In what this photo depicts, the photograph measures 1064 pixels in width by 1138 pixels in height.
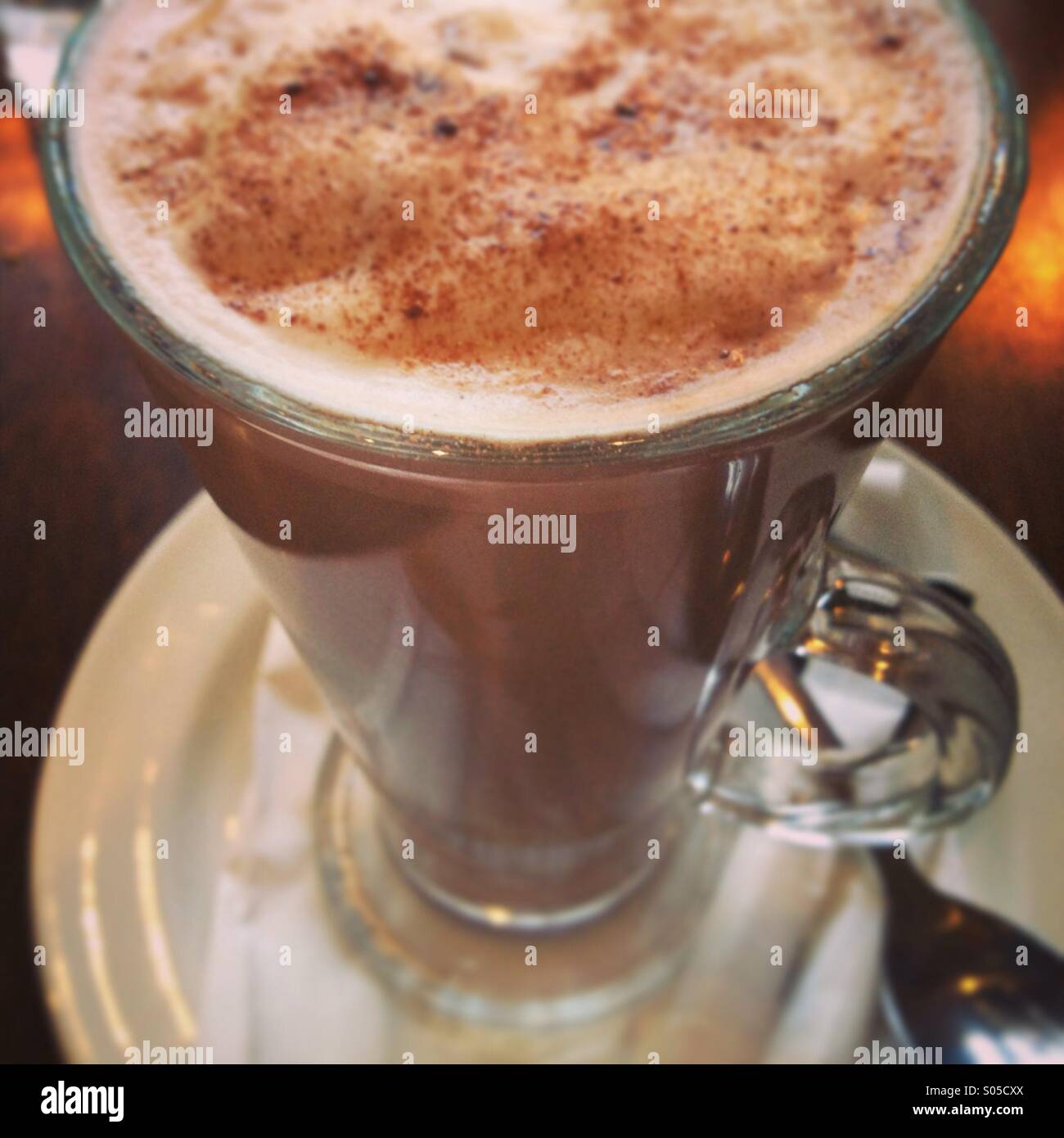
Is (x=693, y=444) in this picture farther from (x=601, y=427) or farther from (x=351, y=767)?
(x=351, y=767)

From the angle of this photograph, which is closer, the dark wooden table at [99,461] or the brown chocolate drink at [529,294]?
the brown chocolate drink at [529,294]

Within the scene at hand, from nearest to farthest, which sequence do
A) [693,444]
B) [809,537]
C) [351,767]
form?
[693,444]
[809,537]
[351,767]

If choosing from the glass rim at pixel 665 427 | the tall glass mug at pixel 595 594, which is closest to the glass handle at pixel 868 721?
the tall glass mug at pixel 595 594

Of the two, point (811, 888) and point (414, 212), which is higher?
point (414, 212)

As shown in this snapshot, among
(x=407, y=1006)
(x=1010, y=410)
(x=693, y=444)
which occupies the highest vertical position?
(x=693, y=444)

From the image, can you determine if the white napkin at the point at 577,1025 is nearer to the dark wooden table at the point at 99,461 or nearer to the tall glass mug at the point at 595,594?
the tall glass mug at the point at 595,594

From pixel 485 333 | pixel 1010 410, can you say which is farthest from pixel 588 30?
pixel 1010 410

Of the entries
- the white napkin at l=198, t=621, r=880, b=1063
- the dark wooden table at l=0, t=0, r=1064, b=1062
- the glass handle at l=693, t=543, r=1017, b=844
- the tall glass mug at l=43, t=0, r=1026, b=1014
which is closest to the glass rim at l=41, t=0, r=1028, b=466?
the tall glass mug at l=43, t=0, r=1026, b=1014

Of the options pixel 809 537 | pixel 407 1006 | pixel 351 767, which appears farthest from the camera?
pixel 351 767

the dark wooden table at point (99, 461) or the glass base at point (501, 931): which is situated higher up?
the dark wooden table at point (99, 461)
